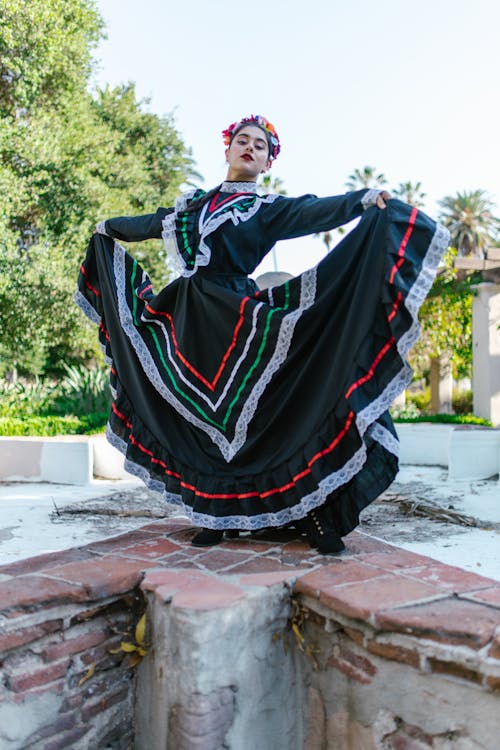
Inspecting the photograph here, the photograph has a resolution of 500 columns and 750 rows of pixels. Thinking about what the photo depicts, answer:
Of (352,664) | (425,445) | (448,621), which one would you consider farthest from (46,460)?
(448,621)

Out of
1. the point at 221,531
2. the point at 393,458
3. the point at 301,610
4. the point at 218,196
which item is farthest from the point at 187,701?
the point at 218,196

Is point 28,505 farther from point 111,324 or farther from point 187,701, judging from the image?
point 187,701

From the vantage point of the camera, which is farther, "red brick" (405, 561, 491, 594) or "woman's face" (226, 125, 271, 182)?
"woman's face" (226, 125, 271, 182)

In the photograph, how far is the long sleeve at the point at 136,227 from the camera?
9.29ft

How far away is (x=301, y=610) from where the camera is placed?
7.01ft

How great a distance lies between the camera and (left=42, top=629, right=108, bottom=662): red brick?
2035 mm

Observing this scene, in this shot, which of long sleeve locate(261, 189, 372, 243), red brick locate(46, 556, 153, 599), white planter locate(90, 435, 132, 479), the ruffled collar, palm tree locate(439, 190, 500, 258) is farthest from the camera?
palm tree locate(439, 190, 500, 258)

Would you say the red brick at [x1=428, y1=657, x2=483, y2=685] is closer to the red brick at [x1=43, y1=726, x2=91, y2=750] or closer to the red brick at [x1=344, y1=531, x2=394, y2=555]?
the red brick at [x1=344, y1=531, x2=394, y2=555]

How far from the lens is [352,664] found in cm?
198

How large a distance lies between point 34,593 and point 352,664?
1017 mm

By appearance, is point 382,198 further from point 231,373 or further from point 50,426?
point 50,426

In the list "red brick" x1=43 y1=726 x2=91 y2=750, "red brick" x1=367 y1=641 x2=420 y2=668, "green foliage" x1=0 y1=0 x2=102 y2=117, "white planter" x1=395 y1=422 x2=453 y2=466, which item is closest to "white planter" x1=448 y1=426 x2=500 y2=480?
"white planter" x1=395 y1=422 x2=453 y2=466

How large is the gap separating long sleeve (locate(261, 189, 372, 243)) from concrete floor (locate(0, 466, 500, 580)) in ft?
5.36

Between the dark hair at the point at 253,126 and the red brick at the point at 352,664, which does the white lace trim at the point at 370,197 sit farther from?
the red brick at the point at 352,664
